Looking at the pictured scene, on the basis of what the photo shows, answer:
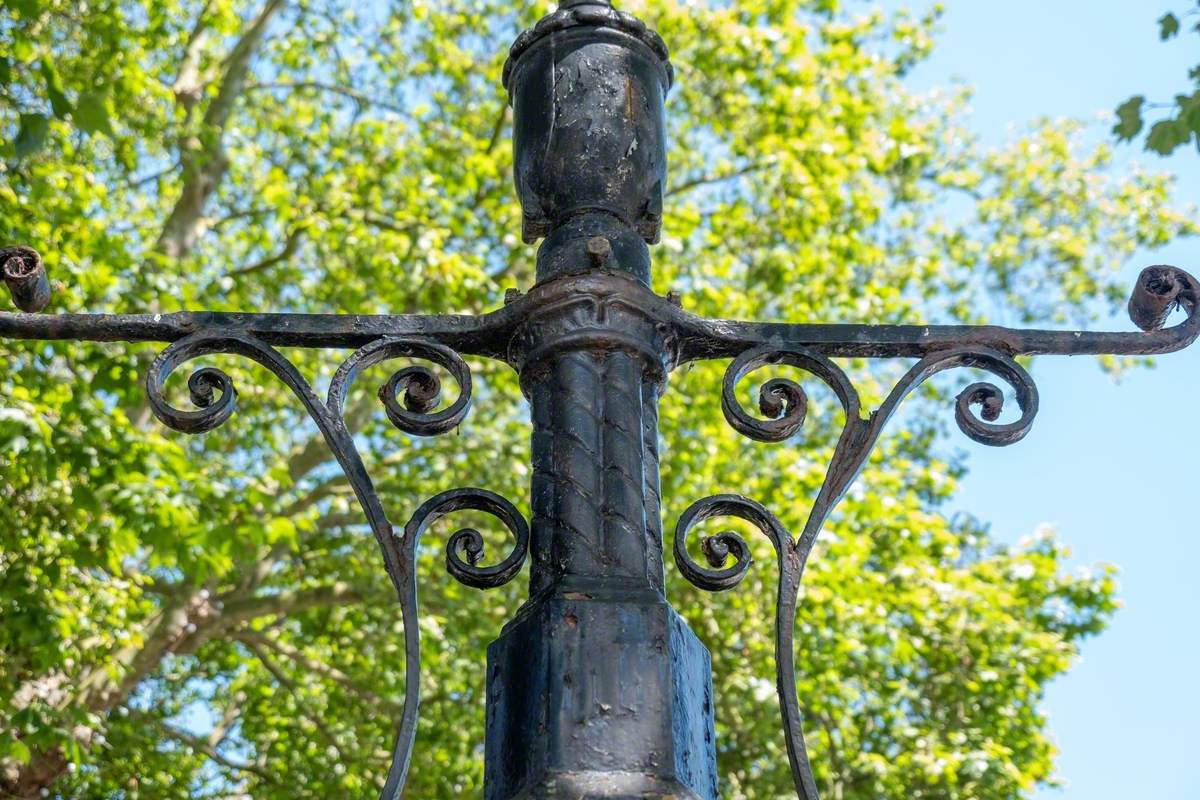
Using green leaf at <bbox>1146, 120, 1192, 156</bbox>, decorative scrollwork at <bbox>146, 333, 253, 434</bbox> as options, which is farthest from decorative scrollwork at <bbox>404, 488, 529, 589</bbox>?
green leaf at <bbox>1146, 120, 1192, 156</bbox>

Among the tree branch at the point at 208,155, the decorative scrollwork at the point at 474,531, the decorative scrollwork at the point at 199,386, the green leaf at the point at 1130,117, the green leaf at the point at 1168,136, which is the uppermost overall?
the tree branch at the point at 208,155

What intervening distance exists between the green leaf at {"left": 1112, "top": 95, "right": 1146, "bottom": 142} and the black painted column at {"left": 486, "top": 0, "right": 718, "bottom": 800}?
4.12 metres

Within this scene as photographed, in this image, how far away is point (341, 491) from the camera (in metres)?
12.5

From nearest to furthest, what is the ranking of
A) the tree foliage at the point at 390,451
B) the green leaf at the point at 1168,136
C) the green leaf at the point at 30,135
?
the green leaf at the point at 30,135
the green leaf at the point at 1168,136
the tree foliage at the point at 390,451

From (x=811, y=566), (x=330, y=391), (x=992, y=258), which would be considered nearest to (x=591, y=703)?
(x=330, y=391)

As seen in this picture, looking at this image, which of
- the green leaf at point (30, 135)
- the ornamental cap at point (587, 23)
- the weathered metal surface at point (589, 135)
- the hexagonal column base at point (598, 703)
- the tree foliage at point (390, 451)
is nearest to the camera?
the hexagonal column base at point (598, 703)

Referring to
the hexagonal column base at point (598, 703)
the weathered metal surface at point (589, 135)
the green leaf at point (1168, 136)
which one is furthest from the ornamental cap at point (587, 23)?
the green leaf at point (1168, 136)

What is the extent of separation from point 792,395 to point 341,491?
10.6 m

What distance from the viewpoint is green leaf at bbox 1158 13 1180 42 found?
6461 mm

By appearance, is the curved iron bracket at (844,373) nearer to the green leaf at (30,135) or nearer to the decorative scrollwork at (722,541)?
the decorative scrollwork at (722,541)

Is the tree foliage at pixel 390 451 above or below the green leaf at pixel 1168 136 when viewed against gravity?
above

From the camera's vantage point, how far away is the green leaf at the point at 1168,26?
6.46m

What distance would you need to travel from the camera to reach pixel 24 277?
234 cm

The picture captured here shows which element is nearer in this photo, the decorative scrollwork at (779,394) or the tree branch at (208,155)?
the decorative scrollwork at (779,394)
